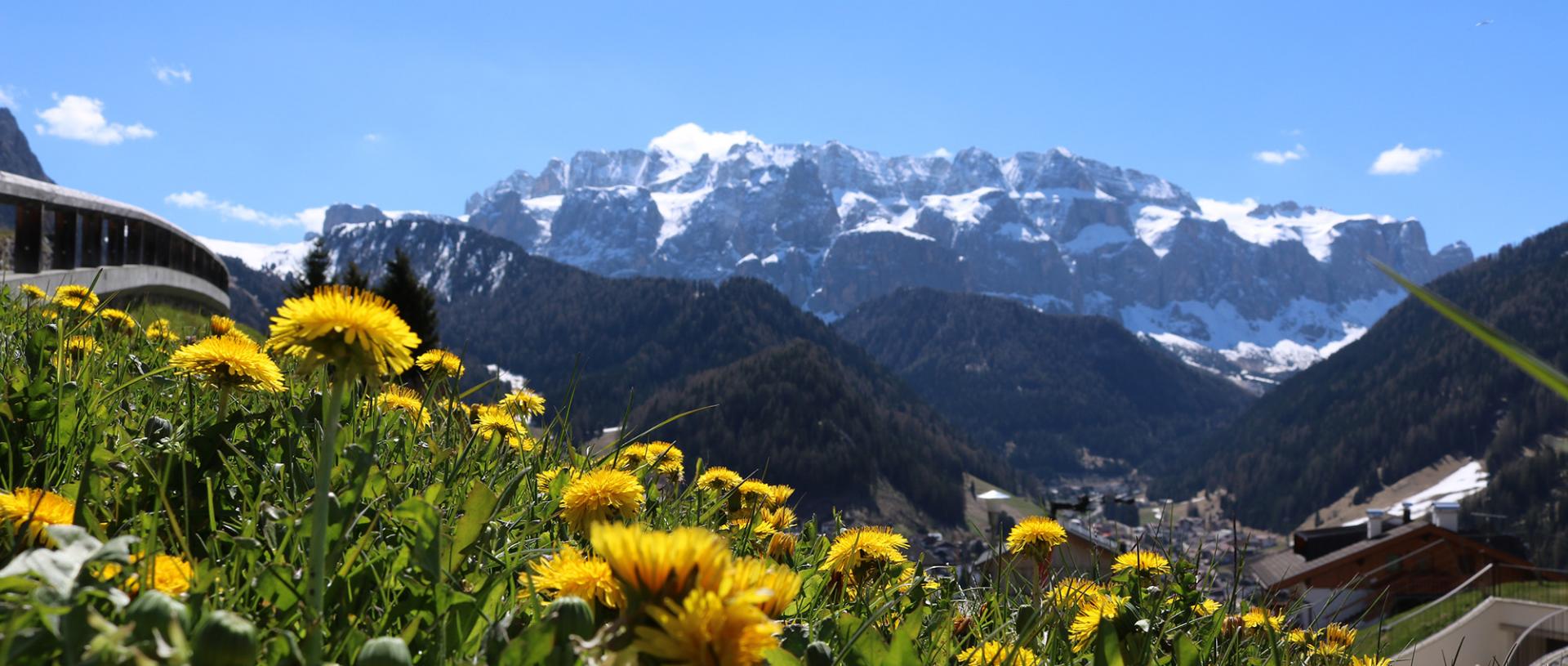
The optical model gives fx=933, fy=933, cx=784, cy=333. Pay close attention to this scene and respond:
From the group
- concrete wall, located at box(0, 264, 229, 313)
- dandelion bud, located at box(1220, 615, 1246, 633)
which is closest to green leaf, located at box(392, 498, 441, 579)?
dandelion bud, located at box(1220, 615, 1246, 633)

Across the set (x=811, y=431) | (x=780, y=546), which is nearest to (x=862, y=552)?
(x=780, y=546)

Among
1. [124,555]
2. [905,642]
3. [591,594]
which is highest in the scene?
[124,555]

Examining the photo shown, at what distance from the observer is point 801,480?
570ft

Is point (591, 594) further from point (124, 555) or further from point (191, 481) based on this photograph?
point (191, 481)

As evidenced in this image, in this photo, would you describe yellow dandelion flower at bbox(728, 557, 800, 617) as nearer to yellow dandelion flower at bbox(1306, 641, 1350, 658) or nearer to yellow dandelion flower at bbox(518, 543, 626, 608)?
yellow dandelion flower at bbox(518, 543, 626, 608)

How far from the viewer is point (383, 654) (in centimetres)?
108

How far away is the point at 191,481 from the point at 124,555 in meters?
1.29

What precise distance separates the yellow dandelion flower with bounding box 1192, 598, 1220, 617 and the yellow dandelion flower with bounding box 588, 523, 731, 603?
2325mm

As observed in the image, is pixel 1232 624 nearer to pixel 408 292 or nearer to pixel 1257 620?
pixel 1257 620

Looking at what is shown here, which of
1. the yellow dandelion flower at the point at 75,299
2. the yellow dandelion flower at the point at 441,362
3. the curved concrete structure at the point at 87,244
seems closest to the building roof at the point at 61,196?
the curved concrete structure at the point at 87,244

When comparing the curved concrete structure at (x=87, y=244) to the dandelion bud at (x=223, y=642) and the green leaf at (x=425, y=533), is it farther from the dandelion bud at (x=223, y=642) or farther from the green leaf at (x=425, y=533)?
the dandelion bud at (x=223, y=642)

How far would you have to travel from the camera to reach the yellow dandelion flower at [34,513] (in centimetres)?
150

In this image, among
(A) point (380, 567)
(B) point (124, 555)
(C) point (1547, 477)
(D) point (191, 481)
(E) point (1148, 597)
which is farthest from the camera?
(C) point (1547, 477)

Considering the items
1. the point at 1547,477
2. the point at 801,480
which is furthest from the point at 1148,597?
the point at 1547,477
